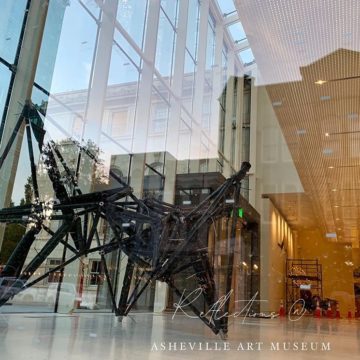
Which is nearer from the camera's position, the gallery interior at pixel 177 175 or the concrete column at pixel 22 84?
the gallery interior at pixel 177 175

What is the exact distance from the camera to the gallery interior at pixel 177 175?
12.8ft

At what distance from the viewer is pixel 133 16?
26.2 ft

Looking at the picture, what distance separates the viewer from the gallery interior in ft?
12.8

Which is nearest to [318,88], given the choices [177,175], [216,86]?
[216,86]

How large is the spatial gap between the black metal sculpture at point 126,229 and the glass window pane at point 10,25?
971 millimetres

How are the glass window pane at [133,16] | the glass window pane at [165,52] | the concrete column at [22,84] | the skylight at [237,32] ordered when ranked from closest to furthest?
the concrete column at [22,84], the skylight at [237,32], the glass window pane at [133,16], the glass window pane at [165,52]

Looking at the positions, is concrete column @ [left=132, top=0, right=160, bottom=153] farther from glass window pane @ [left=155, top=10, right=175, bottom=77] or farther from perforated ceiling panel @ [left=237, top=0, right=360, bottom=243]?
perforated ceiling panel @ [left=237, top=0, right=360, bottom=243]

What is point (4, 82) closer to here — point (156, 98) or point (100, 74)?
point (100, 74)

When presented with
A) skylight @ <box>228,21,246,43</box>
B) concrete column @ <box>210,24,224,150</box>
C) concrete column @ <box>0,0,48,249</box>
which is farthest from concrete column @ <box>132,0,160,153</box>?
concrete column @ <box>0,0,48,249</box>

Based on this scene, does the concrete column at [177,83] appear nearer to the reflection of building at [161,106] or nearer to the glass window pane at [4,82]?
the reflection of building at [161,106]

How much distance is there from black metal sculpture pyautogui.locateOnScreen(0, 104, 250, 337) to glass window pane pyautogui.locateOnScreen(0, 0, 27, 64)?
0.97 meters

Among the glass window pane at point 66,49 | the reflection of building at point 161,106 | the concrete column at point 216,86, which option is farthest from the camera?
the concrete column at point 216,86

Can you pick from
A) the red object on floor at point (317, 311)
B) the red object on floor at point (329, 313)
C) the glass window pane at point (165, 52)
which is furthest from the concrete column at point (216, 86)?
the red object on floor at point (329, 313)

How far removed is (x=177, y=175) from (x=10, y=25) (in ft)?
11.2
